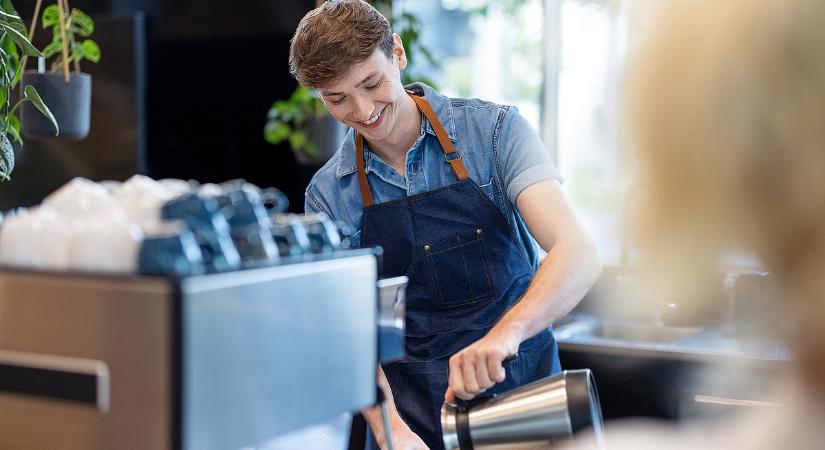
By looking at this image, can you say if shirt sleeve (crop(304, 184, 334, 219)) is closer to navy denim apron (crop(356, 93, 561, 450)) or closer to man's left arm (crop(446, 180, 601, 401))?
navy denim apron (crop(356, 93, 561, 450))

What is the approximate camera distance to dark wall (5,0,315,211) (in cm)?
404

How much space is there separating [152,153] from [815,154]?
167 inches

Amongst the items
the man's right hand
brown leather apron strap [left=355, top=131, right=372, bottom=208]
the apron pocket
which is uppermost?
brown leather apron strap [left=355, top=131, right=372, bottom=208]

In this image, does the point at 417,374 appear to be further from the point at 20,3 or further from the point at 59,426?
the point at 20,3

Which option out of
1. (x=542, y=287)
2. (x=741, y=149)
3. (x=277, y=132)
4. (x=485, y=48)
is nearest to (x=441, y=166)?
(x=542, y=287)

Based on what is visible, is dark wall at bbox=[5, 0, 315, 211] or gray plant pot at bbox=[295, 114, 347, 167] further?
dark wall at bbox=[5, 0, 315, 211]

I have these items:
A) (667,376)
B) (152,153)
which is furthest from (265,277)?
(152,153)

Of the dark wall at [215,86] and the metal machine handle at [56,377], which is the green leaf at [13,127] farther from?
the dark wall at [215,86]

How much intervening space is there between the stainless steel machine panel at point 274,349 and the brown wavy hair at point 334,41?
0.78m

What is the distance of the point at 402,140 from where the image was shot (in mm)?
1951

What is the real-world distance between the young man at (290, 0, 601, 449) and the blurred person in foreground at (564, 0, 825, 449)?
54.6 inches

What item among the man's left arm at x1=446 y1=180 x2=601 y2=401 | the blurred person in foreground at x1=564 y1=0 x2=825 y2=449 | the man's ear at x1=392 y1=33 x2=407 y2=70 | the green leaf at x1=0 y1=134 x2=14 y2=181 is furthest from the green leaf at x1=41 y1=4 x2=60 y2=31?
the blurred person in foreground at x1=564 y1=0 x2=825 y2=449

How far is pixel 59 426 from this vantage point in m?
0.90

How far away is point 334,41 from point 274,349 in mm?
960
